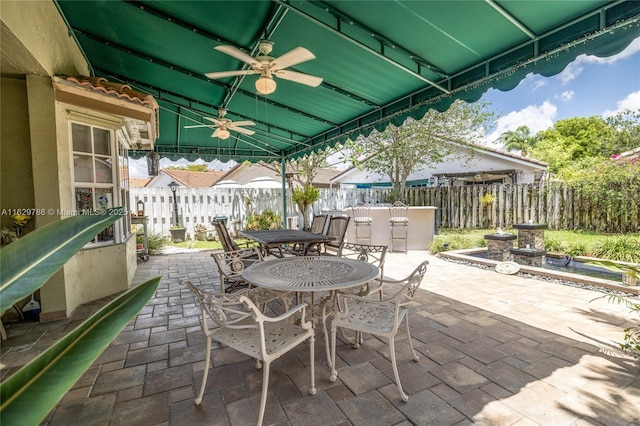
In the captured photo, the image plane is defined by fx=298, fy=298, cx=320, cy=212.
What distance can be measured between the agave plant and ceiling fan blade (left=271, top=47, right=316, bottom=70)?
2.87 m

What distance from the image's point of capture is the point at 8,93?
129 inches

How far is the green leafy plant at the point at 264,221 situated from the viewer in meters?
9.86

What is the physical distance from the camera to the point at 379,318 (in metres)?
2.34

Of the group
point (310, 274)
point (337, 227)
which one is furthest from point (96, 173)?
point (337, 227)

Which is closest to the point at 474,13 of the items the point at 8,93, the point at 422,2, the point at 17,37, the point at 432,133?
the point at 422,2

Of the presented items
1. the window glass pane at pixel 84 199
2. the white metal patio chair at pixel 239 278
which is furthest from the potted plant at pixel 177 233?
the white metal patio chair at pixel 239 278

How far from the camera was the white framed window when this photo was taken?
3.98 m

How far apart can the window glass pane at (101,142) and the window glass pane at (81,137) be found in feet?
0.34

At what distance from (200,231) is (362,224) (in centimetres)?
538

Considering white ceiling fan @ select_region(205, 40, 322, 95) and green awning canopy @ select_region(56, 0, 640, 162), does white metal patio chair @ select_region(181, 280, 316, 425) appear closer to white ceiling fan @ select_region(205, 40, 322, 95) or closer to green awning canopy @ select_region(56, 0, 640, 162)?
white ceiling fan @ select_region(205, 40, 322, 95)

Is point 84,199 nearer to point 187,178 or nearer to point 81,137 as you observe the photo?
point 81,137

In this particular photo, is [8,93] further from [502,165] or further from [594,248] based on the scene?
[502,165]

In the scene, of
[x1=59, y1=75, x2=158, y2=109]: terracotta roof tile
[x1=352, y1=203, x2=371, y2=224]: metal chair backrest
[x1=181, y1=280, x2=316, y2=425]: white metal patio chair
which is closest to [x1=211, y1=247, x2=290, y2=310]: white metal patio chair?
[x1=181, y1=280, x2=316, y2=425]: white metal patio chair

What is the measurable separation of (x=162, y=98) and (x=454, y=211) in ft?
32.9
